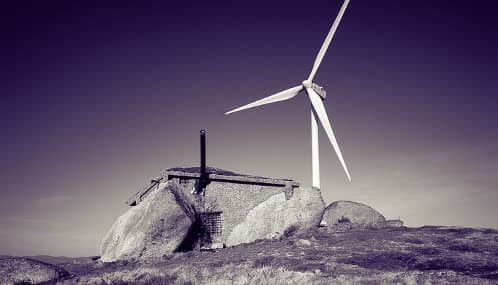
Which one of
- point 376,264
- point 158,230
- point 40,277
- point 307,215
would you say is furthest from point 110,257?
point 376,264

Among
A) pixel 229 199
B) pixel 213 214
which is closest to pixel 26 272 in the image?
pixel 213 214

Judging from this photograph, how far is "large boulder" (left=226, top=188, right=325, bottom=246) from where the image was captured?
71.9 feet

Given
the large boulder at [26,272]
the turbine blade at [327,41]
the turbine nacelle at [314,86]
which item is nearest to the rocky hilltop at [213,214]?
the large boulder at [26,272]

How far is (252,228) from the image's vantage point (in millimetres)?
23656

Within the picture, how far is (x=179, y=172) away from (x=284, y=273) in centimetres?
1509

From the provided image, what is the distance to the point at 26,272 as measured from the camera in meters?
16.0

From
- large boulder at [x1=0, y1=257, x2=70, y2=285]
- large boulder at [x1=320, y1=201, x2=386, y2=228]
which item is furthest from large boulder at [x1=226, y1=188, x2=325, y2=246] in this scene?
large boulder at [x1=0, y1=257, x2=70, y2=285]

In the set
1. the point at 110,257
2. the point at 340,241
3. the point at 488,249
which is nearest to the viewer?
the point at 488,249

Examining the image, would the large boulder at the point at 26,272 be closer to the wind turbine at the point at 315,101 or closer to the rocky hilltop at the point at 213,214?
the rocky hilltop at the point at 213,214

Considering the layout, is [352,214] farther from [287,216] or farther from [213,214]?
[213,214]

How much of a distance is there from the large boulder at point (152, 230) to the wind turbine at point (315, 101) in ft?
26.9

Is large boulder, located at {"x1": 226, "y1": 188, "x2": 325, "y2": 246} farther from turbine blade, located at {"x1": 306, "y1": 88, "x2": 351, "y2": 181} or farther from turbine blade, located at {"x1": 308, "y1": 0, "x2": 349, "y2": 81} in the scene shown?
turbine blade, located at {"x1": 308, "y1": 0, "x2": 349, "y2": 81}

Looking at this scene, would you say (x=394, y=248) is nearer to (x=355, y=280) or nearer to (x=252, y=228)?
(x=355, y=280)

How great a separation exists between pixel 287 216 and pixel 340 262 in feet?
23.9
